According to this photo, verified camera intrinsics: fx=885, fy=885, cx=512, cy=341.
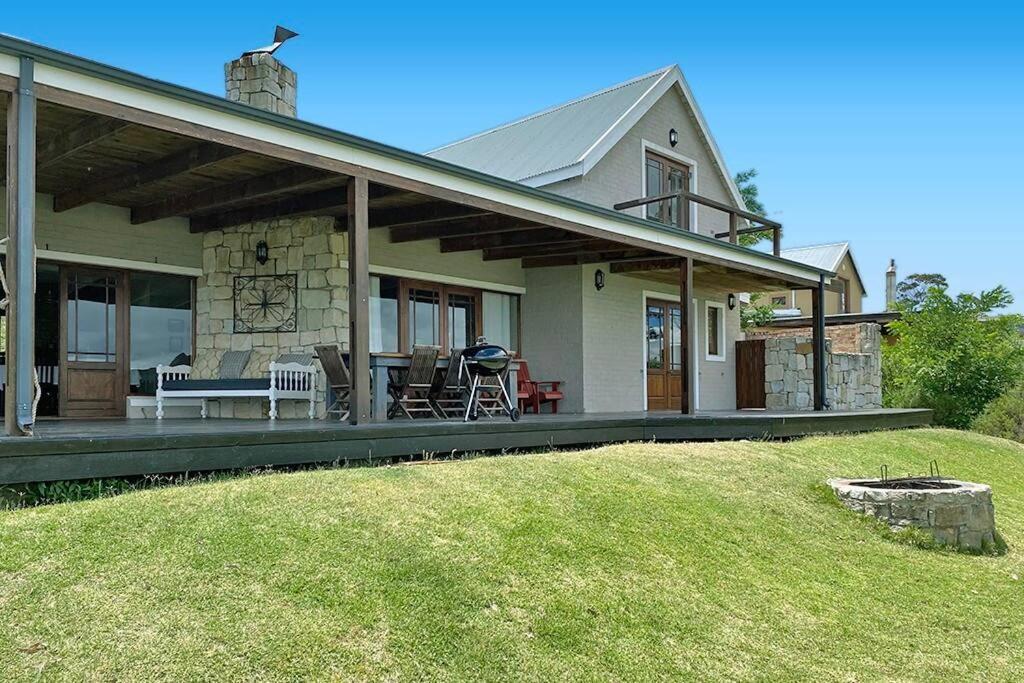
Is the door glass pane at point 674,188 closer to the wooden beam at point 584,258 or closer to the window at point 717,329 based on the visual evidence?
the window at point 717,329

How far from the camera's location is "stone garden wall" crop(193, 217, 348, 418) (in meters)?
10.1

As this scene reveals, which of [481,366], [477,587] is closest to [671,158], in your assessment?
[481,366]

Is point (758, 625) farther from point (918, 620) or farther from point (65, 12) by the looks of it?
point (65, 12)

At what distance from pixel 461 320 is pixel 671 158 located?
589 centimetres

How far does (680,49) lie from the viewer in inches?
846

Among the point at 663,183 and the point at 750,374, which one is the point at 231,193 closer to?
the point at 663,183

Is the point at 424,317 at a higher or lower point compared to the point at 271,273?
lower

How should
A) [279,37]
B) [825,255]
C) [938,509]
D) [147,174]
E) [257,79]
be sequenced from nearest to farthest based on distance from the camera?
[938,509]
[147,174]
[257,79]
[279,37]
[825,255]

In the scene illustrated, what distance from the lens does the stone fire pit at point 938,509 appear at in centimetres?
736


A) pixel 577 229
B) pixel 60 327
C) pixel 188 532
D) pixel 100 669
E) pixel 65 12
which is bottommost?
pixel 100 669

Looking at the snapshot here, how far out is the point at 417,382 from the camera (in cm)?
874

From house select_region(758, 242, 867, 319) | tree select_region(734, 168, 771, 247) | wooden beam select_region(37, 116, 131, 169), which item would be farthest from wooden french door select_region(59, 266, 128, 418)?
house select_region(758, 242, 867, 319)

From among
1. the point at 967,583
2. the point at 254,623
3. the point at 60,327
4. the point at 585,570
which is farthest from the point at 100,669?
the point at 60,327

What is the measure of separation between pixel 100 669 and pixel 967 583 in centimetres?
571
